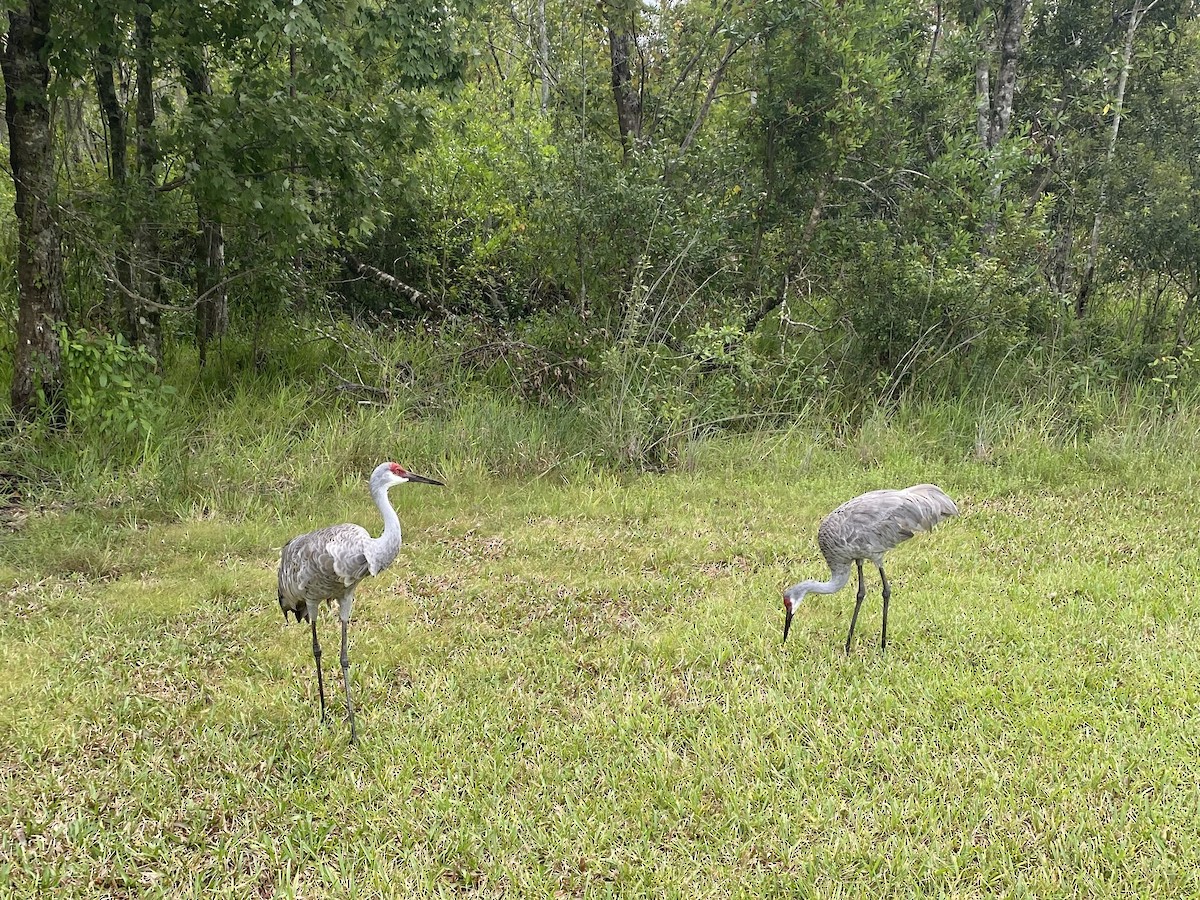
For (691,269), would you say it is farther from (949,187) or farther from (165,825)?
(165,825)

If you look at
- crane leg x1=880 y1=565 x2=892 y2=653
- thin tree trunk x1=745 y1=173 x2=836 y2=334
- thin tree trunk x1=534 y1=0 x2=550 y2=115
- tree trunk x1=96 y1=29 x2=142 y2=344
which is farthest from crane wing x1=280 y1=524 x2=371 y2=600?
thin tree trunk x1=534 y1=0 x2=550 y2=115

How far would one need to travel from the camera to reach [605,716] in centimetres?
351

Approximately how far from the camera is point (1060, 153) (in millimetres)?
9008

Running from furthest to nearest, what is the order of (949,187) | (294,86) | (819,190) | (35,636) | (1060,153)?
(1060,153) < (819,190) < (949,187) < (294,86) < (35,636)

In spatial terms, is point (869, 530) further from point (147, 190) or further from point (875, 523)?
point (147, 190)

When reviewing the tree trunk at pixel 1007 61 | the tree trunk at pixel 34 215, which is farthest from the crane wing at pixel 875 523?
the tree trunk at pixel 1007 61

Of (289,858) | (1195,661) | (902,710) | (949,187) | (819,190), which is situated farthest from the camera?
(819,190)

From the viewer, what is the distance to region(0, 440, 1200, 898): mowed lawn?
2.72 meters

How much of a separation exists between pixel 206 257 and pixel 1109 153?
9712 millimetres

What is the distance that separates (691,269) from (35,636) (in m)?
6.49

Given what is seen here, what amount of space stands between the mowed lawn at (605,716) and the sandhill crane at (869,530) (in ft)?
1.16

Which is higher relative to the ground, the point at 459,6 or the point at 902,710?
the point at 459,6

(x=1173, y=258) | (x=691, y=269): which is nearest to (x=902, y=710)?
(x=691, y=269)

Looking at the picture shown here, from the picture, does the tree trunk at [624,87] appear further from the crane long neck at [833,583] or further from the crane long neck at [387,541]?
the crane long neck at [387,541]
